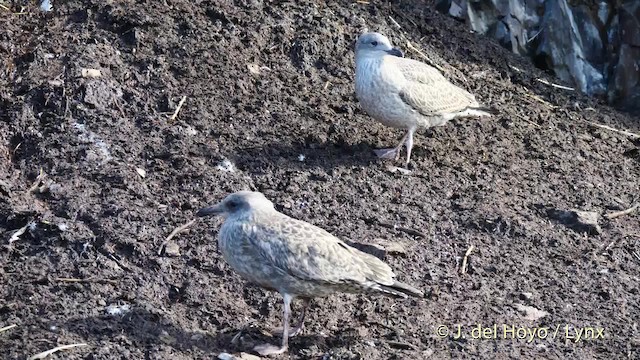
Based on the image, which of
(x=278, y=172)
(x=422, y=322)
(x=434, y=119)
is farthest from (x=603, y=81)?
(x=422, y=322)

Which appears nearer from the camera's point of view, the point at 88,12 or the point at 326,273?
the point at 326,273

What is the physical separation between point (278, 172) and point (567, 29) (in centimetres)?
438

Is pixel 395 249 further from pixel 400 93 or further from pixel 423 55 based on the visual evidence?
pixel 423 55

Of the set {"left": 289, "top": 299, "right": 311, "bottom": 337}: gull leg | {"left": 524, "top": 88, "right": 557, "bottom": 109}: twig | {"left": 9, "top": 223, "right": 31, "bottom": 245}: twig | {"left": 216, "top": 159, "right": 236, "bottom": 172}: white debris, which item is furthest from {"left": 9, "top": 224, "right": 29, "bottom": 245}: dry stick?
{"left": 524, "top": 88, "right": 557, "bottom": 109}: twig

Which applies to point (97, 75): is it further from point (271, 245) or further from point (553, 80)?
point (553, 80)

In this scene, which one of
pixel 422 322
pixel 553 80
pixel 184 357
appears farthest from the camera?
pixel 553 80

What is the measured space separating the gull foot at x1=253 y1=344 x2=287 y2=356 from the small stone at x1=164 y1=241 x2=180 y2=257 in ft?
3.30

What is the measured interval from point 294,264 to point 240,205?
1.84 ft

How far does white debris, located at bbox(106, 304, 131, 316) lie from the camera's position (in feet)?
19.1

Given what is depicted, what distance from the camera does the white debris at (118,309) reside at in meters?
5.81

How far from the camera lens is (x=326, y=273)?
580 cm

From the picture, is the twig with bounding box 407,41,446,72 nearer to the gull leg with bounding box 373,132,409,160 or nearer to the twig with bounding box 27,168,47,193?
the gull leg with bounding box 373,132,409,160

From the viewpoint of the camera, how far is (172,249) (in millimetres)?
6488

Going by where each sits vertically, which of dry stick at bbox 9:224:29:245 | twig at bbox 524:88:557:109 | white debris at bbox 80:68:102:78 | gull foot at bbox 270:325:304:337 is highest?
white debris at bbox 80:68:102:78
